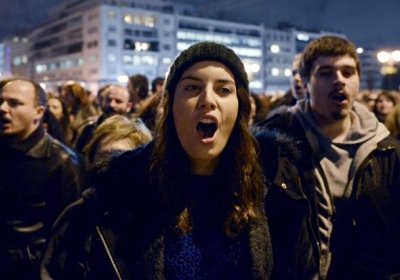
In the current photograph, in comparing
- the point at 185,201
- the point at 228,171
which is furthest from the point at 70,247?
the point at 228,171

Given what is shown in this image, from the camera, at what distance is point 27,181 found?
3.62 m

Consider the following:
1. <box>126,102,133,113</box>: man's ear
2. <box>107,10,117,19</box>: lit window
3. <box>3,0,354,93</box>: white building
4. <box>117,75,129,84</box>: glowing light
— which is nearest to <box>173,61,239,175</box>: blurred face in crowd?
<box>126,102,133,113</box>: man's ear

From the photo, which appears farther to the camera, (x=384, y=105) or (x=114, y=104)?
(x=384, y=105)

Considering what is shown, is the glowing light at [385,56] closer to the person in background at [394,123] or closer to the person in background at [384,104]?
the person in background at [384,104]

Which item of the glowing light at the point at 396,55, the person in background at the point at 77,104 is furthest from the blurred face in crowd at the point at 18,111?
the glowing light at the point at 396,55

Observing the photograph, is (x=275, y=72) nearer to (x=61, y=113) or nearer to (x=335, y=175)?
(x=61, y=113)

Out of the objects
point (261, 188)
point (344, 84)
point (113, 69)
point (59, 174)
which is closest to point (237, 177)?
point (261, 188)

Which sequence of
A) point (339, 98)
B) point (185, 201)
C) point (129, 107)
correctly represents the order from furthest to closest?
point (129, 107) < point (339, 98) < point (185, 201)

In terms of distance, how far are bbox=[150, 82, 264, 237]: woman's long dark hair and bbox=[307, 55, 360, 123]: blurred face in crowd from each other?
109 centimetres

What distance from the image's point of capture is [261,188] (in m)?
2.18

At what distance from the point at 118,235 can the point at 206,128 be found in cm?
60

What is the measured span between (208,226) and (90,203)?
0.53m

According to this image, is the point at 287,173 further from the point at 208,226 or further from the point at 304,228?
the point at 208,226

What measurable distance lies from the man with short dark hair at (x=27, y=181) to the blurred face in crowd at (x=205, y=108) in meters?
1.85
